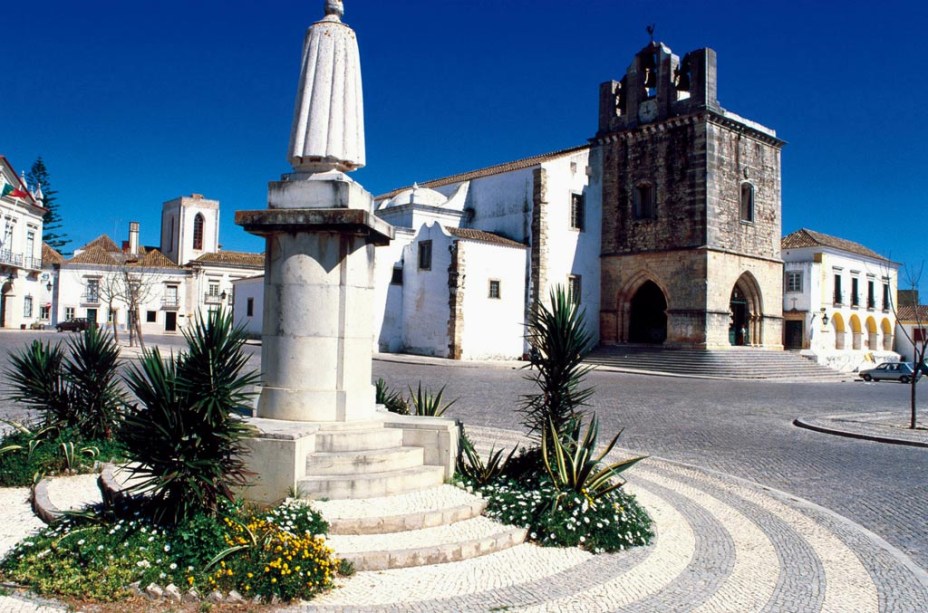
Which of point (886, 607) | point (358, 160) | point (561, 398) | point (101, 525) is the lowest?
point (886, 607)

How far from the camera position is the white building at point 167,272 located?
174ft

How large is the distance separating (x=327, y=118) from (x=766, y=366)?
2693 centimetres

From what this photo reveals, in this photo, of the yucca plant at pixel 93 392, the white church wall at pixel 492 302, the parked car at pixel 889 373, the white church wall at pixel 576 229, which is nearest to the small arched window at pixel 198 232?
the white church wall at pixel 492 302

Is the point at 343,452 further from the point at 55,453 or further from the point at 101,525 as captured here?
the point at 55,453

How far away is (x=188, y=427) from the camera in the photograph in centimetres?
484

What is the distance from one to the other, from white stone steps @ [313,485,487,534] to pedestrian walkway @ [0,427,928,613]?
20.0 inches

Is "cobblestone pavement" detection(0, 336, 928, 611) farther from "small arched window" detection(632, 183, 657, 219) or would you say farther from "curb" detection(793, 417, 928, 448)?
"small arched window" detection(632, 183, 657, 219)

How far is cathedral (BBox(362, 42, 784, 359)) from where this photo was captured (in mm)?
31312

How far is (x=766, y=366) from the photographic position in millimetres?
29875

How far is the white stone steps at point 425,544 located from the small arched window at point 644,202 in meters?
29.0

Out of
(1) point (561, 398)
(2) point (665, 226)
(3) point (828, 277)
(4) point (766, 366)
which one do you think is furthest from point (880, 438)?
(3) point (828, 277)

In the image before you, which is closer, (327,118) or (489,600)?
(489,600)

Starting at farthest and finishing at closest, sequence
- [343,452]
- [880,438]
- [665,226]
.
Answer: [665,226] < [880,438] < [343,452]

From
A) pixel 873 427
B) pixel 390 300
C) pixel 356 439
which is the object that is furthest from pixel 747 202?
pixel 356 439
